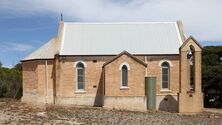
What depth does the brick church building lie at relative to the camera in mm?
37844

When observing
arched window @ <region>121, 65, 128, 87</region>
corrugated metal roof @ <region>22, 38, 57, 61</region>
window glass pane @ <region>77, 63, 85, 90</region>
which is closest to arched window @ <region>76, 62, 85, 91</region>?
window glass pane @ <region>77, 63, 85, 90</region>

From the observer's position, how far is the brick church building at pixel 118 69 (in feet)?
124

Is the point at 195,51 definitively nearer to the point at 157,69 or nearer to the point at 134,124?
the point at 157,69

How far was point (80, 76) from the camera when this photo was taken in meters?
40.6

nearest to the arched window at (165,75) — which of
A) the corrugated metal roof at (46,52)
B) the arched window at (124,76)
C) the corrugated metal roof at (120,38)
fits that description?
the corrugated metal roof at (120,38)

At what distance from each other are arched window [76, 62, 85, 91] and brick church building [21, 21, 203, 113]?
0.33ft

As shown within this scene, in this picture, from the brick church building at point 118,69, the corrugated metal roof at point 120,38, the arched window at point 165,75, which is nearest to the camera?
the brick church building at point 118,69

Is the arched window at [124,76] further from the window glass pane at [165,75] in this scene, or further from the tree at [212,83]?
the tree at [212,83]

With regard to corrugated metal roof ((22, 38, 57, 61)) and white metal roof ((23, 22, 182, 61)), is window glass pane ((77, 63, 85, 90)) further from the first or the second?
corrugated metal roof ((22, 38, 57, 61))

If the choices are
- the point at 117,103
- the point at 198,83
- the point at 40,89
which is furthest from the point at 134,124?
the point at 40,89

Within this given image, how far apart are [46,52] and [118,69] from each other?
27.8 feet

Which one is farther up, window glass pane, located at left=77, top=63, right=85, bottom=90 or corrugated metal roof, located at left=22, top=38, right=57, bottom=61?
corrugated metal roof, located at left=22, top=38, right=57, bottom=61

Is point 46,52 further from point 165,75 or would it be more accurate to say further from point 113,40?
point 165,75

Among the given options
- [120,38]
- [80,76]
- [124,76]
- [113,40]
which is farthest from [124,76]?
[120,38]
